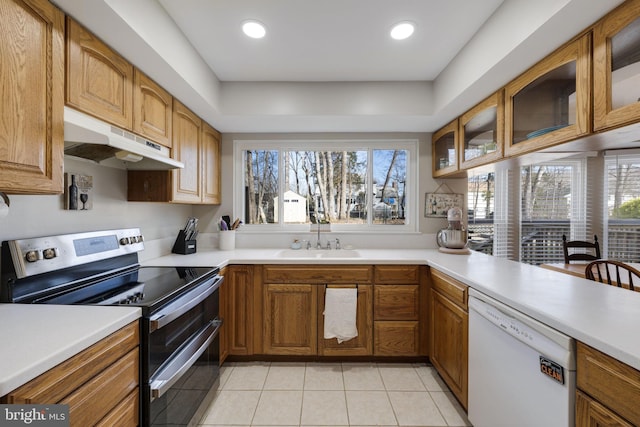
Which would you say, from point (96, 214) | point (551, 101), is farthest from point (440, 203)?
point (96, 214)

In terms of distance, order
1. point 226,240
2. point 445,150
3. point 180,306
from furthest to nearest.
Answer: point 226,240, point 445,150, point 180,306

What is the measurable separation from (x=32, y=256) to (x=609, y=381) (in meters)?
2.19

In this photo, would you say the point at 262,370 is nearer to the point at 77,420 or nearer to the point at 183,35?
the point at 77,420

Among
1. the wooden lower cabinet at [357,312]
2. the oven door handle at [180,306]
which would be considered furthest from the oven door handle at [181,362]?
the wooden lower cabinet at [357,312]

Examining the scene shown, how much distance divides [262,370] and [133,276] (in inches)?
47.1

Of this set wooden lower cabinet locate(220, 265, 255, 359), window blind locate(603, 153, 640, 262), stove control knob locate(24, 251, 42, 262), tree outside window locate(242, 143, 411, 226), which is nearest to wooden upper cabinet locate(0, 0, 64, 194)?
stove control knob locate(24, 251, 42, 262)

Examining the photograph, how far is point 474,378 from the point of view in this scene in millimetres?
1512

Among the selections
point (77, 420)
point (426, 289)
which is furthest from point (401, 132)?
point (77, 420)

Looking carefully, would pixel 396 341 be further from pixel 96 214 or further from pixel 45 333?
pixel 96 214

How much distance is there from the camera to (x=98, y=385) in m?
0.92

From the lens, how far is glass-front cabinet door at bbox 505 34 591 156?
1219mm

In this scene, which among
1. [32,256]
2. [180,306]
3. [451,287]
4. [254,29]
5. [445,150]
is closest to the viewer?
[32,256]

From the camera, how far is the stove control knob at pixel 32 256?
3.92ft

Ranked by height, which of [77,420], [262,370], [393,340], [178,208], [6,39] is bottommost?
[262,370]
